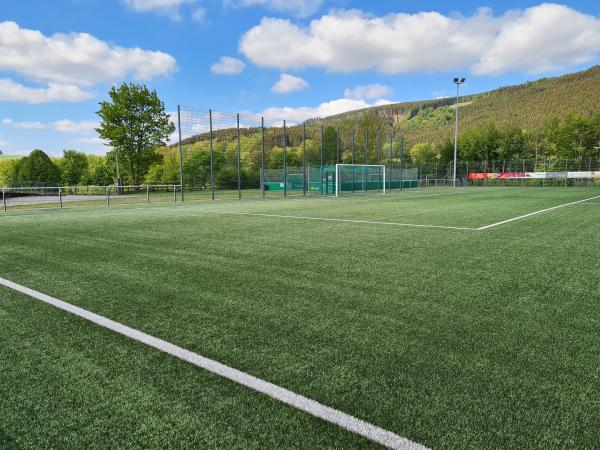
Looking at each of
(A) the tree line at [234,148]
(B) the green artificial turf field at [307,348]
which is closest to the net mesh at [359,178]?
(A) the tree line at [234,148]

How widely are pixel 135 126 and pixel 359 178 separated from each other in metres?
18.7

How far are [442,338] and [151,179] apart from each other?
46.5m

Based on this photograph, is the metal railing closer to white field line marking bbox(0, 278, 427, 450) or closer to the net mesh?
the net mesh

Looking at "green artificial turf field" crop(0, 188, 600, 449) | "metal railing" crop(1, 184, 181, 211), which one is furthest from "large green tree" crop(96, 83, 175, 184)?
"green artificial turf field" crop(0, 188, 600, 449)

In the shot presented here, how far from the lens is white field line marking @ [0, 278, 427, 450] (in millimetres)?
1664

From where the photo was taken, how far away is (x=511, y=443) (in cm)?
162

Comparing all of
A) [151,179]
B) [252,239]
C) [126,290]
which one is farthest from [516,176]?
[126,290]

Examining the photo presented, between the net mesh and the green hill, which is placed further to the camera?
the green hill

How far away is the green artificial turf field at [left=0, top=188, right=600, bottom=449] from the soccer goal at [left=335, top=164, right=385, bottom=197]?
24377mm

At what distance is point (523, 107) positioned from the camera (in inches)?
Answer: 4993

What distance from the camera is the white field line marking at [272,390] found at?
5.46 ft

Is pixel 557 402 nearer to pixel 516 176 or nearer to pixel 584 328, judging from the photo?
pixel 584 328

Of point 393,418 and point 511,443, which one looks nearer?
point 511,443

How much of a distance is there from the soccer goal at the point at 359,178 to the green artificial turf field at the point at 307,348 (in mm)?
24377
